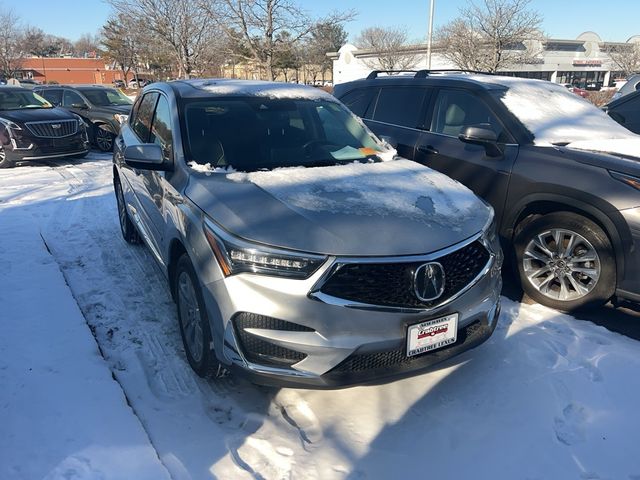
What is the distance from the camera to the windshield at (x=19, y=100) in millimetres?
11320

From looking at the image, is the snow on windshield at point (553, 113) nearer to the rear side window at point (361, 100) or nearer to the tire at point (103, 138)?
the rear side window at point (361, 100)

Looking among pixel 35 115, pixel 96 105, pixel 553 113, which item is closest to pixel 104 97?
pixel 96 105

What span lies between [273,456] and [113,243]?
12.7 ft

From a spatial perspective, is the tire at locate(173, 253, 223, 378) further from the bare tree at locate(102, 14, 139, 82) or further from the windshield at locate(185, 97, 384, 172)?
the bare tree at locate(102, 14, 139, 82)

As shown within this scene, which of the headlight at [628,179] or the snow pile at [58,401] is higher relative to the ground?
the headlight at [628,179]

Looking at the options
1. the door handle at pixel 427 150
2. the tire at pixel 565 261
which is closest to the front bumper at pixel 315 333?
the tire at pixel 565 261

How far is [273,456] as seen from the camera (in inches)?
99.2

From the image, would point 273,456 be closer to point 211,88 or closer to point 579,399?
point 579,399

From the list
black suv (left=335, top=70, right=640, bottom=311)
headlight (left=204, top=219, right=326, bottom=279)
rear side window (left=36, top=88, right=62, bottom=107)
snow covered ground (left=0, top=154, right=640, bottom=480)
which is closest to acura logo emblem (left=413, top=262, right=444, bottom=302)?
headlight (left=204, top=219, right=326, bottom=279)

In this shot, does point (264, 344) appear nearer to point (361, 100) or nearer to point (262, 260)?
point (262, 260)

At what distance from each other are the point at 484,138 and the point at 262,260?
2.68m

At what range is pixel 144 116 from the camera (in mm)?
4645

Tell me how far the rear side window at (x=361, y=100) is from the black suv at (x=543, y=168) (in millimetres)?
566

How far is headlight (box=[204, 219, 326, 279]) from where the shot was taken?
2.44 m
